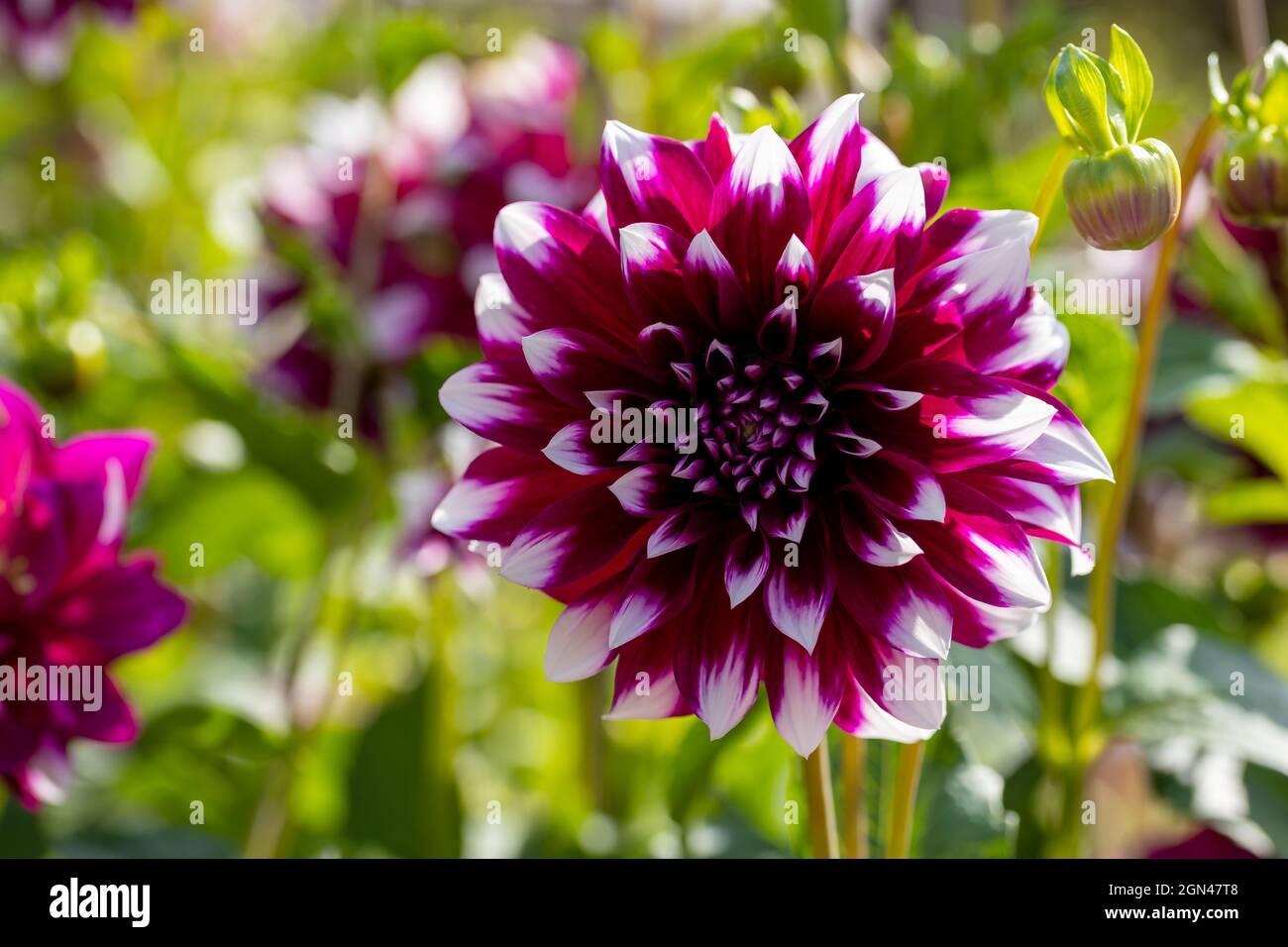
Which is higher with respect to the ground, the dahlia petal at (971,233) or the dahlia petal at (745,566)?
the dahlia petal at (971,233)

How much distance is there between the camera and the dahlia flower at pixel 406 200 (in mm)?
729

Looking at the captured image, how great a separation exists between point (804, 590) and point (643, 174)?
0.14m

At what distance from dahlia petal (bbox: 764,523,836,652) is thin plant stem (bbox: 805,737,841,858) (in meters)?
0.05

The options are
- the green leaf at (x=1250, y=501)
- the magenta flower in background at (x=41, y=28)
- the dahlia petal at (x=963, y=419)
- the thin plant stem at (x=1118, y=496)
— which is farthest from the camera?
the magenta flower in background at (x=41, y=28)

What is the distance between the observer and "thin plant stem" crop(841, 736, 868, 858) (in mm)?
449

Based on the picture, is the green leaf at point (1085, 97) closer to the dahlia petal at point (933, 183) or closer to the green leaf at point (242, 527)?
the dahlia petal at point (933, 183)

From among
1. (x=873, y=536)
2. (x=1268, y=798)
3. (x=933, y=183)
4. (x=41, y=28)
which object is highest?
(x=41, y=28)

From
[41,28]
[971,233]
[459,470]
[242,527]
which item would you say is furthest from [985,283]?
[41,28]

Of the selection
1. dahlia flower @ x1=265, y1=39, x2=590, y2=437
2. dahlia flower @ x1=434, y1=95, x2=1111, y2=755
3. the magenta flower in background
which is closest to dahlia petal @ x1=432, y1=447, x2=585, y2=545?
dahlia flower @ x1=434, y1=95, x2=1111, y2=755

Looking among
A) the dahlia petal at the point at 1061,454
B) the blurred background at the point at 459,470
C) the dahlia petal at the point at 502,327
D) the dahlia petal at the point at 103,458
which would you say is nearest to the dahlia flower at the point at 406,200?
the blurred background at the point at 459,470

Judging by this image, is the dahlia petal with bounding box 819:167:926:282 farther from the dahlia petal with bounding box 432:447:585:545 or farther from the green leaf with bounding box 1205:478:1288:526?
the green leaf with bounding box 1205:478:1288:526

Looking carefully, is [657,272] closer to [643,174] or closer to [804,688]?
[643,174]

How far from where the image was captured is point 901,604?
1.16ft
